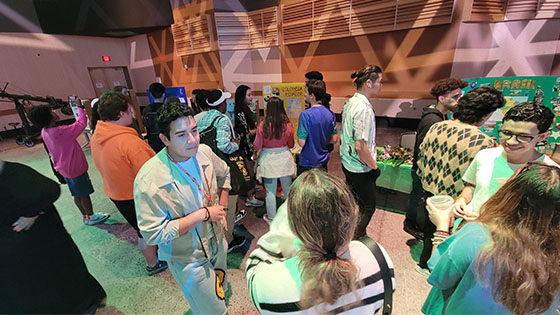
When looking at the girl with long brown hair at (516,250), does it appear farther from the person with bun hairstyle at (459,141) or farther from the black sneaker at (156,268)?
the black sneaker at (156,268)

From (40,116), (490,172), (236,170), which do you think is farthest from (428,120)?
(40,116)

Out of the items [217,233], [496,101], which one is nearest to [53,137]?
[217,233]

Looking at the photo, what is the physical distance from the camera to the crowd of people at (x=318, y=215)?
71cm

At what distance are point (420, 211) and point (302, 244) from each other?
246 centimetres

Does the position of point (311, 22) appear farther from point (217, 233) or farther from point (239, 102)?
point (217, 233)

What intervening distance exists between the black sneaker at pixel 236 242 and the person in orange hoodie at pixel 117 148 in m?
1.17

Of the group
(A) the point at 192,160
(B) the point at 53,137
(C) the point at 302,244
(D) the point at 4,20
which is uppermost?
(D) the point at 4,20

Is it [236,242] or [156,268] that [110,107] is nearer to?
[156,268]

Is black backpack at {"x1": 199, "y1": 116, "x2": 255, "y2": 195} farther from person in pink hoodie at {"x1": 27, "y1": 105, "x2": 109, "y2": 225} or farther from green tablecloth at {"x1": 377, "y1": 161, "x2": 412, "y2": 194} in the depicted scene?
green tablecloth at {"x1": 377, "y1": 161, "x2": 412, "y2": 194}

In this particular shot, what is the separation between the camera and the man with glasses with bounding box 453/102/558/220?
3.85ft

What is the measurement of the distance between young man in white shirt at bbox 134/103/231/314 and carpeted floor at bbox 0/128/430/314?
656 mm

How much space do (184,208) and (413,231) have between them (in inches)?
102

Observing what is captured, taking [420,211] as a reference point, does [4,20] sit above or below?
above

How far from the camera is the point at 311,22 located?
5.27 metres
